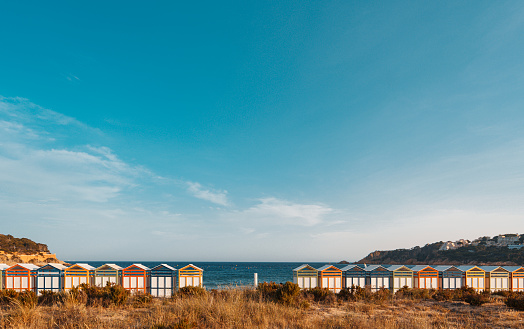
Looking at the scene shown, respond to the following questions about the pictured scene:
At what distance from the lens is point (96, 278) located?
704 inches

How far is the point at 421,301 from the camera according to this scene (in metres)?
16.1

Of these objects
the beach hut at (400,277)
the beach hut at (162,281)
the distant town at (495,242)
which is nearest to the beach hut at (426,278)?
the beach hut at (400,277)

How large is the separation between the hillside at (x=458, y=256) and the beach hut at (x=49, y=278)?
83.1 m

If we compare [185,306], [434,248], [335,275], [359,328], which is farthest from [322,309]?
[434,248]

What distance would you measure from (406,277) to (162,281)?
13565 millimetres

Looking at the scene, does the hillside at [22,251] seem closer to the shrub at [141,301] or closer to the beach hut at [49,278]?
the beach hut at [49,278]

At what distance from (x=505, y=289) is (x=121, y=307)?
22.1 meters

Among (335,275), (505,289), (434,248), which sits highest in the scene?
(335,275)

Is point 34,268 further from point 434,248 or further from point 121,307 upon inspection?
point 434,248

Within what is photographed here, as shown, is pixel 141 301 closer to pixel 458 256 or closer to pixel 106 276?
pixel 106 276

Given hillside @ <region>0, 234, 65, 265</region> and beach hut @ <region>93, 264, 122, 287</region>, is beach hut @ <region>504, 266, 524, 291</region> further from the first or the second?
hillside @ <region>0, 234, 65, 265</region>

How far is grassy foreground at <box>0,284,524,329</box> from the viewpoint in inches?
350

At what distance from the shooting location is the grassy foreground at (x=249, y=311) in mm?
8898

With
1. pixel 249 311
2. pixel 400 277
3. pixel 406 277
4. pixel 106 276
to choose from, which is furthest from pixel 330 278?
pixel 106 276
